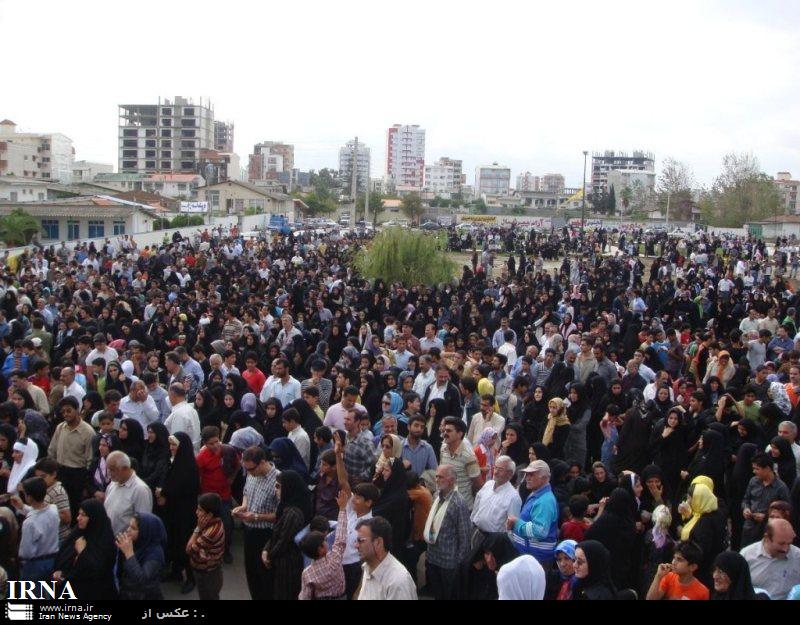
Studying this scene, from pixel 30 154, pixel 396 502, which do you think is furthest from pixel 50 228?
pixel 30 154

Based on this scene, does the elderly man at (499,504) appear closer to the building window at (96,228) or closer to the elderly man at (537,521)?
the elderly man at (537,521)

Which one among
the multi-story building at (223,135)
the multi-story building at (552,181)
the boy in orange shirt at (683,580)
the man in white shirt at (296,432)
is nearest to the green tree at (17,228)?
the man in white shirt at (296,432)

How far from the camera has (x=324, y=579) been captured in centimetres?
438

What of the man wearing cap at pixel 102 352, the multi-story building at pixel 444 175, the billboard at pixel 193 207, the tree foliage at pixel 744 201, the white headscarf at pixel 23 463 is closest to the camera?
the white headscarf at pixel 23 463

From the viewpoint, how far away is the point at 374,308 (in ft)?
47.6

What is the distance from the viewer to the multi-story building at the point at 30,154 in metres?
69.1

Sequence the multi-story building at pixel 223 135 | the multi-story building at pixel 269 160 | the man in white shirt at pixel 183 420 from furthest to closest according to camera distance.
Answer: the multi-story building at pixel 269 160
the multi-story building at pixel 223 135
the man in white shirt at pixel 183 420

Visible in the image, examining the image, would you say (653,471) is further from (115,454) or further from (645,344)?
(645,344)

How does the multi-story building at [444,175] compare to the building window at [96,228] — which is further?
the multi-story building at [444,175]

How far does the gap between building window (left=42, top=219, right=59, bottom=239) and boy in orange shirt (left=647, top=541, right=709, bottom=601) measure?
109 ft

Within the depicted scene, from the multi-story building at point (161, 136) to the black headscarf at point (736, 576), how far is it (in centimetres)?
9293

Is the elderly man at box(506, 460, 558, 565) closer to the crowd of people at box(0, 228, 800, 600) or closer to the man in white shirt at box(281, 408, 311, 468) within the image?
the crowd of people at box(0, 228, 800, 600)

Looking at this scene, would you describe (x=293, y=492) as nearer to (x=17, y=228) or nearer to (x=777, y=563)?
(x=777, y=563)

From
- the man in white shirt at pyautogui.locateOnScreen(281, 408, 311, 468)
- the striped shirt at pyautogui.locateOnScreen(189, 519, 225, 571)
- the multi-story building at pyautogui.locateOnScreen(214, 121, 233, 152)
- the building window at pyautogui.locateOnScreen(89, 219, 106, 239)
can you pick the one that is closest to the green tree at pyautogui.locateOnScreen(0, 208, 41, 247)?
the building window at pyautogui.locateOnScreen(89, 219, 106, 239)
